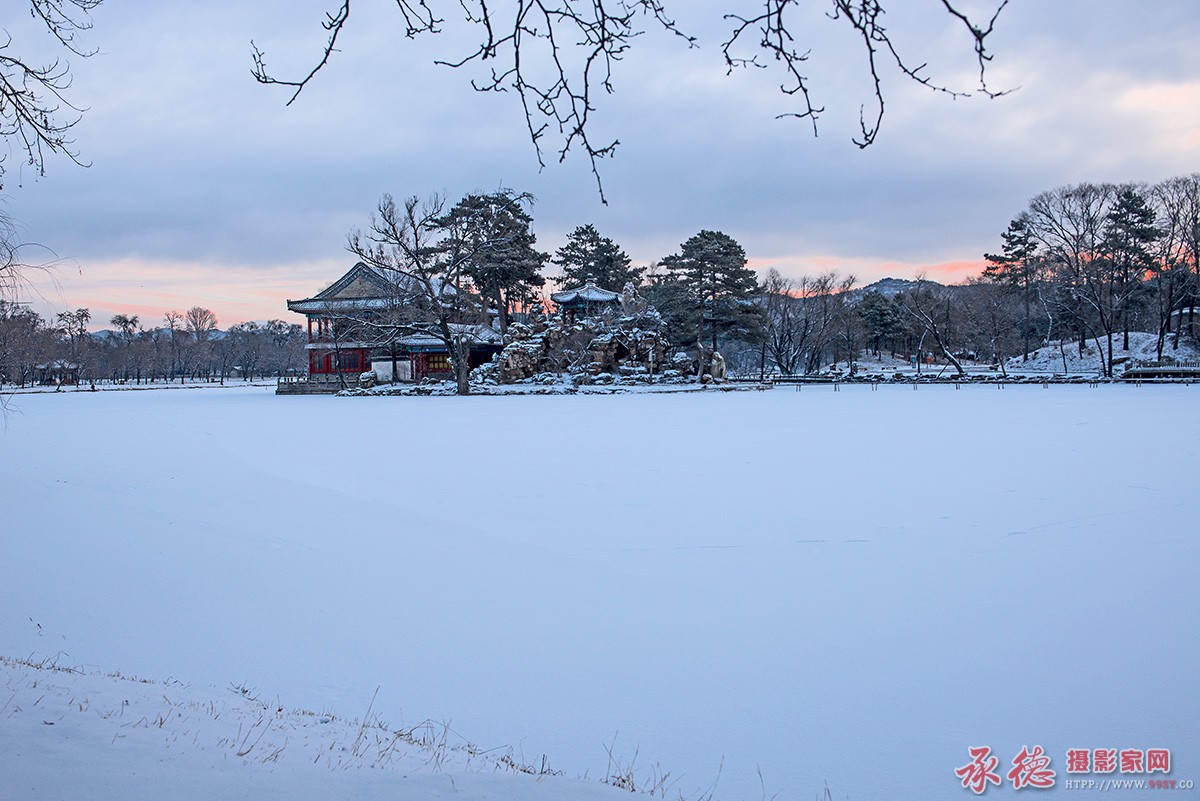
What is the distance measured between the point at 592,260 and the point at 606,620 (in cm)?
4200

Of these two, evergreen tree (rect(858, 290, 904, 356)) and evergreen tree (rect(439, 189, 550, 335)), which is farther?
evergreen tree (rect(858, 290, 904, 356))

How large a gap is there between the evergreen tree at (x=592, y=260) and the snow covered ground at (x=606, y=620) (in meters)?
35.5

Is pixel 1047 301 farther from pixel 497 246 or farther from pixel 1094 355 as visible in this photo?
pixel 497 246

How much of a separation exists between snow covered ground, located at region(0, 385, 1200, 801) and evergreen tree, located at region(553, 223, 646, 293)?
35511 mm

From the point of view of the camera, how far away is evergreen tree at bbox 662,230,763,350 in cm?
3612

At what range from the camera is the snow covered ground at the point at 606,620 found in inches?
123

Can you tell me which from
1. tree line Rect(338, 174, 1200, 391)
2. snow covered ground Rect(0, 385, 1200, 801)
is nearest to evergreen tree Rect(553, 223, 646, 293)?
tree line Rect(338, 174, 1200, 391)

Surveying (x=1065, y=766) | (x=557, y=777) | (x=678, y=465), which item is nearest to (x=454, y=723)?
(x=557, y=777)

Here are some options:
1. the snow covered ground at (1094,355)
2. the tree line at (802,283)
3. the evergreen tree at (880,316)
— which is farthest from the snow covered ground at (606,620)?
the evergreen tree at (880,316)

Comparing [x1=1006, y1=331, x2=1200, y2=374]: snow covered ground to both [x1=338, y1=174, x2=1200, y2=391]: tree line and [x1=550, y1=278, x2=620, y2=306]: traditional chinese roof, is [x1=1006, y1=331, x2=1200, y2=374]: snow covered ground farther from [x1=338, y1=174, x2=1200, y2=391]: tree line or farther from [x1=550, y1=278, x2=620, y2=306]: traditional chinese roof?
[x1=550, y1=278, x2=620, y2=306]: traditional chinese roof

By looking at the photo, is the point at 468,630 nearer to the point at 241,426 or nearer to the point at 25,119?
the point at 25,119

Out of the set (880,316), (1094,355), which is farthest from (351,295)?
(1094,355)

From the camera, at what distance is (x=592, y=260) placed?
45688 mm

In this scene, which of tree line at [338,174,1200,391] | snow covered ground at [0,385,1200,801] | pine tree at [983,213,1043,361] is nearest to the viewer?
snow covered ground at [0,385,1200,801]
